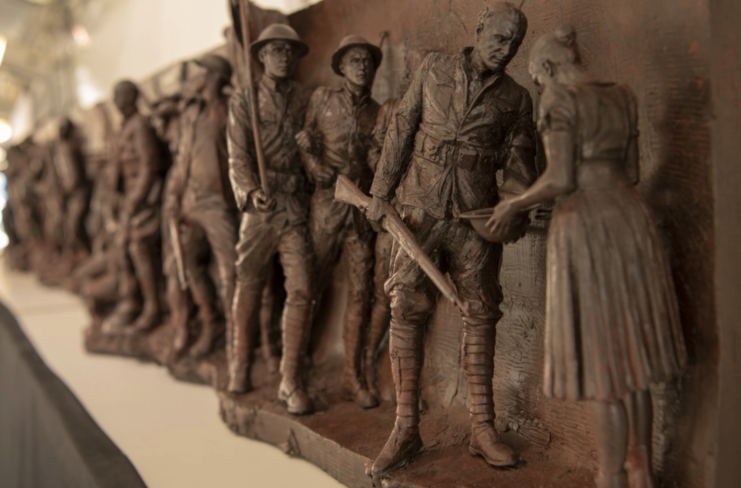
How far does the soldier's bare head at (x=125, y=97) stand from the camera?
6.13m

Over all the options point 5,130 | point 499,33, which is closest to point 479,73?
point 499,33

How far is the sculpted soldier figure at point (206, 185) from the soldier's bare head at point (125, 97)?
1332 millimetres

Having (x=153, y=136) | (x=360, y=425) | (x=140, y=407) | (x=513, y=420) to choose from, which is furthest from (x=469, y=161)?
(x=153, y=136)

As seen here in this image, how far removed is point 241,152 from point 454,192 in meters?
1.62

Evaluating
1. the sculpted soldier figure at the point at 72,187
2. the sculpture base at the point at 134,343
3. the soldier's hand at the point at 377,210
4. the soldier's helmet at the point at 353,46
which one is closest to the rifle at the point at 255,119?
the soldier's helmet at the point at 353,46

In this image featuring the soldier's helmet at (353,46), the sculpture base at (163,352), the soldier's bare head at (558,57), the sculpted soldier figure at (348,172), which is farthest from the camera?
the sculpture base at (163,352)

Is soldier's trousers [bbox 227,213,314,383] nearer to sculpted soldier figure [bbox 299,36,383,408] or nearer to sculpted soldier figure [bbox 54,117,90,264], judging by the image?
sculpted soldier figure [bbox 299,36,383,408]

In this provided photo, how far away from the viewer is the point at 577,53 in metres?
2.54

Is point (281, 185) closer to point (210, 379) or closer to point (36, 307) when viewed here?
point (210, 379)

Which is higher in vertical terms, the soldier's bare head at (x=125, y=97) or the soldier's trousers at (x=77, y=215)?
the soldier's bare head at (x=125, y=97)

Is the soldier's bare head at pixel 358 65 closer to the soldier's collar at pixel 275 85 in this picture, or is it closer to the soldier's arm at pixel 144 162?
the soldier's collar at pixel 275 85

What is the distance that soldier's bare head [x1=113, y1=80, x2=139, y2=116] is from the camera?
6133 millimetres

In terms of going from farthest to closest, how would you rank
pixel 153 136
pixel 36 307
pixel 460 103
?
pixel 36 307, pixel 153 136, pixel 460 103

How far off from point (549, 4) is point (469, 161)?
0.96 metres
